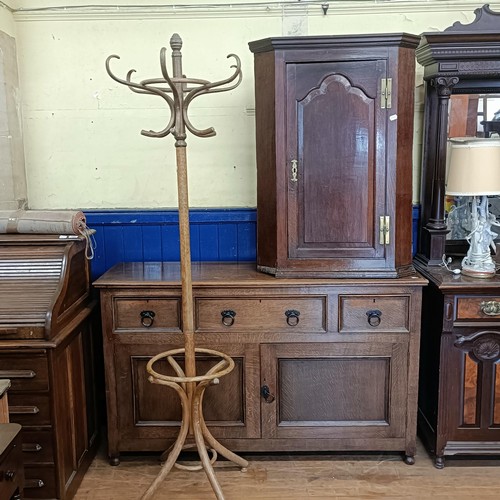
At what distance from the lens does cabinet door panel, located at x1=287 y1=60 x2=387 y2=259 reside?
2.75 meters

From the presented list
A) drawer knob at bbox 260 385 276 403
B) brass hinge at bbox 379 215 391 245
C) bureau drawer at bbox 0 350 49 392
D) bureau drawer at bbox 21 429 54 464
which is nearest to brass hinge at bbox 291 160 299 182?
brass hinge at bbox 379 215 391 245

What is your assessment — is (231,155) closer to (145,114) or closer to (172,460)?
(145,114)

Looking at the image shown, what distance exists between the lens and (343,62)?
273cm

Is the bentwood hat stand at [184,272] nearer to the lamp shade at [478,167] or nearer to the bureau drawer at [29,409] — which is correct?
the bureau drawer at [29,409]

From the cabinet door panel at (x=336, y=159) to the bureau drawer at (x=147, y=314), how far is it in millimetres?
653

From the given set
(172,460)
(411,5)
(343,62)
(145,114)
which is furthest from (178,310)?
(411,5)

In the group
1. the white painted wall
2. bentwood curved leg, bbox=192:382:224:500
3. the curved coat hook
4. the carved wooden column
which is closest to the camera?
the curved coat hook

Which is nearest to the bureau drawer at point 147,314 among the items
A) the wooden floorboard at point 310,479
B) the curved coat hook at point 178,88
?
the wooden floorboard at point 310,479

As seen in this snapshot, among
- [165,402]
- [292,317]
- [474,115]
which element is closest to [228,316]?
[292,317]

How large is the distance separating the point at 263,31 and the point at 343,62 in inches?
29.2

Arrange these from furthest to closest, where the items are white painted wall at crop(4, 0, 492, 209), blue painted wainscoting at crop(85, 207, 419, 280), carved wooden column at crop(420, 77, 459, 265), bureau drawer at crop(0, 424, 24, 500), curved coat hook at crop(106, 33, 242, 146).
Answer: blue painted wainscoting at crop(85, 207, 419, 280), white painted wall at crop(4, 0, 492, 209), carved wooden column at crop(420, 77, 459, 265), curved coat hook at crop(106, 33, 242, 146), bureau drawer at crop(0, 424, 24, 500)

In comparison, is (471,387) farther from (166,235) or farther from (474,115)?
(166,235)

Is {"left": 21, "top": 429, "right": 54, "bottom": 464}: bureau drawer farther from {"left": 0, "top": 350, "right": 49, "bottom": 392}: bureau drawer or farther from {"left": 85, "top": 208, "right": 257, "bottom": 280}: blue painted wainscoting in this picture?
{"left": 85, "top": 208, "right": 257, "bottom": 280}: blue painted wainscoting

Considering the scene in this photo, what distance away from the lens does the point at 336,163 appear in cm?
282
